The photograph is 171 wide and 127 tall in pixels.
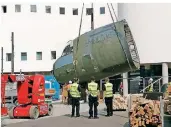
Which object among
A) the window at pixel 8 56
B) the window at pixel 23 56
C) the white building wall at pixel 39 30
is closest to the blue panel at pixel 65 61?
the white building wall at pixel 39 30

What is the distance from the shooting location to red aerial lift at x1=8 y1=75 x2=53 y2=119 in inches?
750

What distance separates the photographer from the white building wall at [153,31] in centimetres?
3512

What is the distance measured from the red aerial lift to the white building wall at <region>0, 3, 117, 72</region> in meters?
30.1

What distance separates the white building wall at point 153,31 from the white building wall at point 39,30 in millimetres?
13454

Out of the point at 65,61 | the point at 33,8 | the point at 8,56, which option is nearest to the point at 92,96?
the point at 65,61

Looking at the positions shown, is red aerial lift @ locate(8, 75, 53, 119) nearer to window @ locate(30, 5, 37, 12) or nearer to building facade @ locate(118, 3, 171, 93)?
building facade @ locate(118, 3, 171, 93)

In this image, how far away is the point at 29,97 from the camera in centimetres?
1944

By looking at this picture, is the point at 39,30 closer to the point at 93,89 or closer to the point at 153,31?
the point at 153,31

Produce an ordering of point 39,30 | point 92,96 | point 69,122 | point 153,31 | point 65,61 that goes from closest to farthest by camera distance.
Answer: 1. point 69,122
2. point 92,96
3. point 65,61
4. point 153,31
5. point 39,30

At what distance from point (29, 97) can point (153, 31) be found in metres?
18.7

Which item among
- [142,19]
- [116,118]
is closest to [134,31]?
[142,19]

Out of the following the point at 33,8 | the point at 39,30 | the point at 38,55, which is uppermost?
the point at 33,8

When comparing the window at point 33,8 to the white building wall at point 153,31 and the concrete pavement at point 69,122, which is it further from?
the concrete pavement at point 69,122

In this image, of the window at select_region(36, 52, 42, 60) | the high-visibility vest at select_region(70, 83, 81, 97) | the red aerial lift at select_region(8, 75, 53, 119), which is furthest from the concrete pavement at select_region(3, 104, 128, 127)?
the window at select_region(36, 52, 42, 60)
